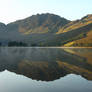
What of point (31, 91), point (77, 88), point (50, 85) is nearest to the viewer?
point (31, 91)

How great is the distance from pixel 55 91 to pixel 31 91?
3525mm

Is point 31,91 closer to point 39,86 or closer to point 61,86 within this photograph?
point 39,86

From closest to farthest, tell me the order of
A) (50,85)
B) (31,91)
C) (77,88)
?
(31,91), (77,88), (50,85)

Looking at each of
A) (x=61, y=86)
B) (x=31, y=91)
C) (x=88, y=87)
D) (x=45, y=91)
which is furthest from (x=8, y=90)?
(x=88, y=87)

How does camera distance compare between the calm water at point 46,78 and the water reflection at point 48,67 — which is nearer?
the calm water at point 46,78

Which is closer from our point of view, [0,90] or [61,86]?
[0,90]

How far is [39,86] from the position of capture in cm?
2786

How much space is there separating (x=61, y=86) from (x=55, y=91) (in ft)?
10.8

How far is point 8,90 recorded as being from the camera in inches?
1006

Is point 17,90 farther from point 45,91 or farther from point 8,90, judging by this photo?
point 45,91

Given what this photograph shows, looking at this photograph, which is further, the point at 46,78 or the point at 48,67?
the point at 48,67

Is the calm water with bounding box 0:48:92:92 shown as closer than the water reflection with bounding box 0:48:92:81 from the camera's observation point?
Yes

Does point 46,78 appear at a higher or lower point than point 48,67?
higher

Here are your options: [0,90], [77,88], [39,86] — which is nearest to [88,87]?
[77,88]
